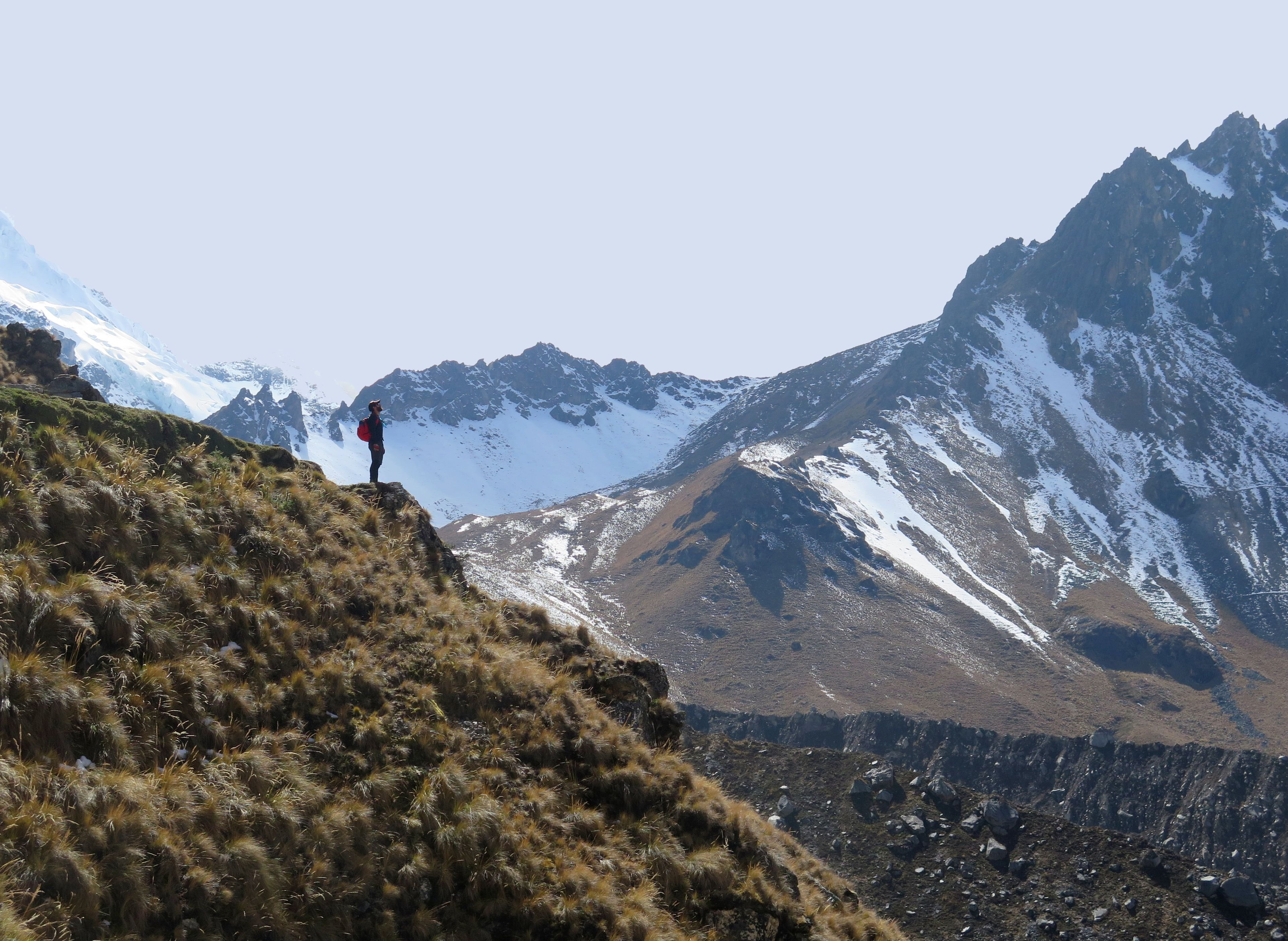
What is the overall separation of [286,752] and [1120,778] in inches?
3648

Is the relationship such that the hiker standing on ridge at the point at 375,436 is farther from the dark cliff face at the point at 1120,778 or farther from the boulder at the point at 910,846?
the dark cliff face at the point at 1120,778

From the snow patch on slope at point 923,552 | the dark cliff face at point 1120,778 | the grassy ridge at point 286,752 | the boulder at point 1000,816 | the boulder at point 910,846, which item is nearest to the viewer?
the grassy ridge at point 286,752

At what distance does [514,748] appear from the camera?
1226 cm

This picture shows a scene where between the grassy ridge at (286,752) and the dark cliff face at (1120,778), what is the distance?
167ft

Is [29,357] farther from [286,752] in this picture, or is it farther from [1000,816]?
[1000,816]

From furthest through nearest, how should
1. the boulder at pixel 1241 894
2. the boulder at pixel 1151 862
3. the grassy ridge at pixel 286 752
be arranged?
the boulder at pixel 1151 862, the boulder at pixel 1241 894, the grassy ridge at pixel 286 752

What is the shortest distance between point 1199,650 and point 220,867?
183m

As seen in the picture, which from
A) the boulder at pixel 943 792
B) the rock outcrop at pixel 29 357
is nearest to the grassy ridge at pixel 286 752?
the boulder at pixel 943 792

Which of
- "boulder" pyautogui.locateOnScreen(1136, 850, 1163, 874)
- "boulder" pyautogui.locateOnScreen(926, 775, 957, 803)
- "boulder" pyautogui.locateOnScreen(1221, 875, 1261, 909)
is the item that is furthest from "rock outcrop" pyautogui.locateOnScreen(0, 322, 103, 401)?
"boulder" pyautogui.locateOnScreen(1221, 875, 1261, 909)

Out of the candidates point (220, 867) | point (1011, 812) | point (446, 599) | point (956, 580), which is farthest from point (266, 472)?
point (956, 580)

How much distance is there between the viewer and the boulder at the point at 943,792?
108 ft

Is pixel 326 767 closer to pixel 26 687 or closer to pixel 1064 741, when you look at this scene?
pixel 26 687

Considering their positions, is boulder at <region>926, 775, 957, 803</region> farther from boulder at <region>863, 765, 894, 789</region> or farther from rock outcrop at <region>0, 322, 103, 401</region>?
rock outcrop at <region>0, 322, 103, 401</region>

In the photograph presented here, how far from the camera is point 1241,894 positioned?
27234 mm
